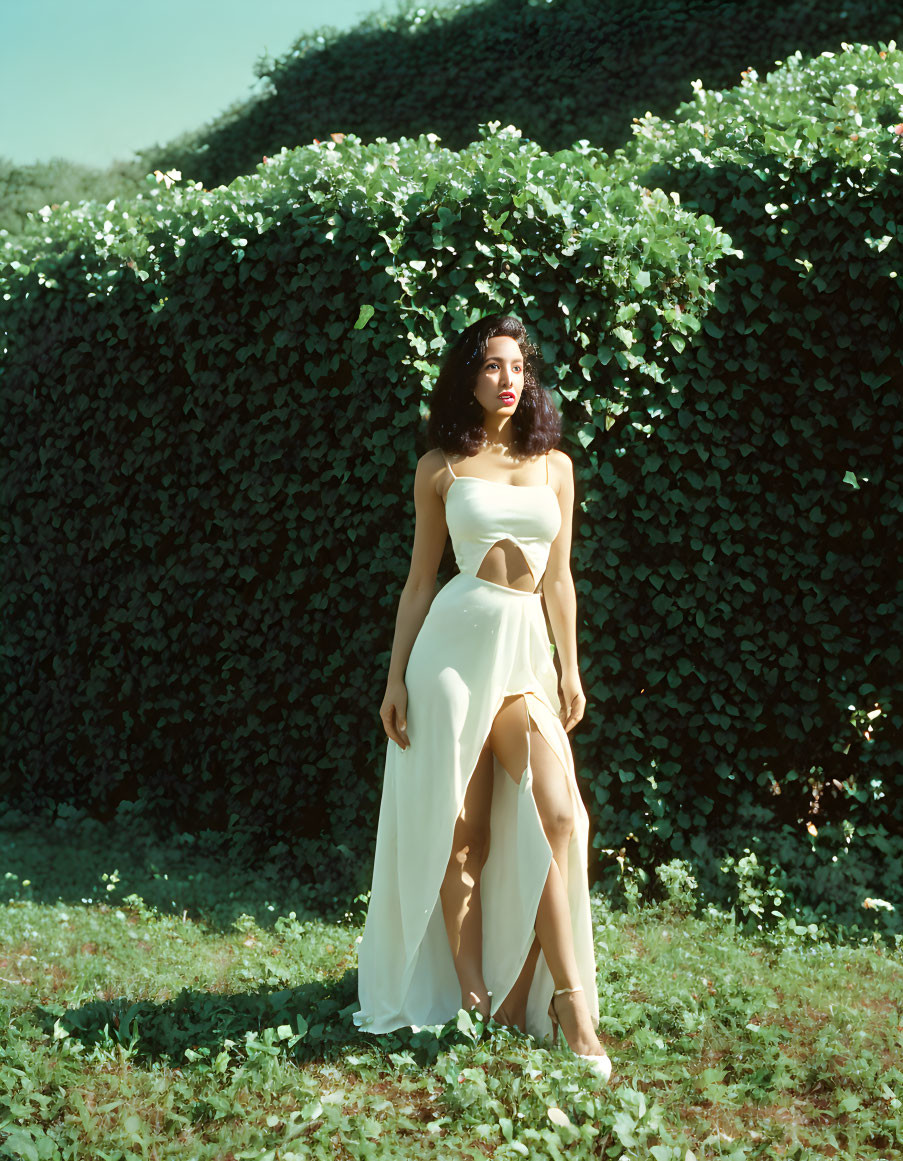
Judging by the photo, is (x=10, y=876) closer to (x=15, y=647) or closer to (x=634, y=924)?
(x=15, y=647)

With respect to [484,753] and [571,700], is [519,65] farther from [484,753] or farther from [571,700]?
[484,753]

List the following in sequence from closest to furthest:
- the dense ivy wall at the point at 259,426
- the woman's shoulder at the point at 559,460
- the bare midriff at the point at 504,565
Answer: the bare midriff at the point at 504,565, the woman's shoulder at the point at 559,460, the dense ivy wall at the point at 259,426

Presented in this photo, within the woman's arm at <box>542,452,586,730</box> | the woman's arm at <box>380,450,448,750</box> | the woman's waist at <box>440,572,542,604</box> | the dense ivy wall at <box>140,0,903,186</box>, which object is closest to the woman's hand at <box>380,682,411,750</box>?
the woman's arm at <box>380,450,448,750</box>

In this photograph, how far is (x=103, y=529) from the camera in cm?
641

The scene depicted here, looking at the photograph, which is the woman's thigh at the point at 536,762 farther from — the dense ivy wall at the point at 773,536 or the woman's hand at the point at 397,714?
the dense ivy wall at the point at 773,536

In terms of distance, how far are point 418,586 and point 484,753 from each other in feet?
1.97

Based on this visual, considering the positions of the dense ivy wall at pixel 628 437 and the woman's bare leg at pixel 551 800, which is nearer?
the woman's bare leg at pixel 551 800

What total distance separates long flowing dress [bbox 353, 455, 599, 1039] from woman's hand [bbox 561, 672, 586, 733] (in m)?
0.10

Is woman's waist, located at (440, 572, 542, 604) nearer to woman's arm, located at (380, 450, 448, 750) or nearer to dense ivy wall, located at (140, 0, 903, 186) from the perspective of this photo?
woman's arm, located at (380, 450, 448, 750)

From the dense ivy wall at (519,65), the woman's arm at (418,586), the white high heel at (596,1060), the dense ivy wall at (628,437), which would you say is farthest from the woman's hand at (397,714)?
the dense ivy wall at (519,65)

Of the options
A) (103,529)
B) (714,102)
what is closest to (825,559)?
(714,102)

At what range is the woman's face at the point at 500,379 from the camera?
3447 millimetres

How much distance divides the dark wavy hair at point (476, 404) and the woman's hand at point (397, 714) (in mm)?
817

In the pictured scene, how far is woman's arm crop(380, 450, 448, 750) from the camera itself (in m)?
3.51
